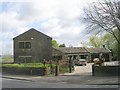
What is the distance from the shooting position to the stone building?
6531 centimetres

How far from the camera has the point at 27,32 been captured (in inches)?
2606

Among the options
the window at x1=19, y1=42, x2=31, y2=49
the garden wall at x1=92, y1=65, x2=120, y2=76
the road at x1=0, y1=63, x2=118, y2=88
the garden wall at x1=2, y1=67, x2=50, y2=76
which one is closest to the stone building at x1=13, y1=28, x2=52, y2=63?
the window at x1=19, y1=42, x2=31, y2=49

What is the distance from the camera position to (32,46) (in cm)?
6638

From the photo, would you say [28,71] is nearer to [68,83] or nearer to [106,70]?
[106,70]

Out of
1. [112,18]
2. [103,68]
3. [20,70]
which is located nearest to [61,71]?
[20,70]

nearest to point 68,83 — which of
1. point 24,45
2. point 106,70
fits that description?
point 106,70

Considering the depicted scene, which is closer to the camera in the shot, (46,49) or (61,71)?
(61,71)

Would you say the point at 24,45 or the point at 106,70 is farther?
the point at 24,45

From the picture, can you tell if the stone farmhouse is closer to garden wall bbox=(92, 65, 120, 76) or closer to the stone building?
the stone building

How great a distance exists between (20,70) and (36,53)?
25.5m

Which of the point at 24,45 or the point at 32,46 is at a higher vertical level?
the point at 24,45

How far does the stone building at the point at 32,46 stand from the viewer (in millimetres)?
65312

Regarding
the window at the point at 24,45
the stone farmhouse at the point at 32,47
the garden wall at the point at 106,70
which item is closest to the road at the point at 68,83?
the garden wall at the point at 106,70

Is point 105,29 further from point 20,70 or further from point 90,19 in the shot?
point 20,70
